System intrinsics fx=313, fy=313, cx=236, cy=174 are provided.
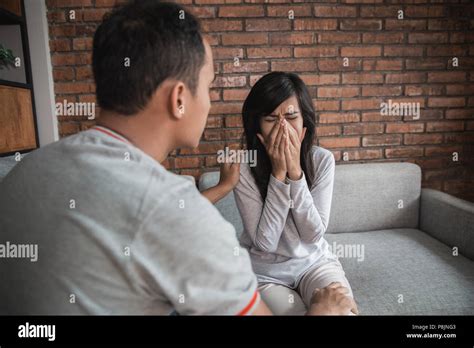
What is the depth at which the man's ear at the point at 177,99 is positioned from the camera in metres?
0.59

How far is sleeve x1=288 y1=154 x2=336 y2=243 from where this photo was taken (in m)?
1.14

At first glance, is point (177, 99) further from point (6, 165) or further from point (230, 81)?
point (230, 81)

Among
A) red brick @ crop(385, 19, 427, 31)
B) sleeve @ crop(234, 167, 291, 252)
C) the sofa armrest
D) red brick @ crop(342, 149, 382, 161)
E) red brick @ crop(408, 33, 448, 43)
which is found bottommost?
the sofa armrest

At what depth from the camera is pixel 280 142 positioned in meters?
1.18

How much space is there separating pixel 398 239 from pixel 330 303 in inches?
43.4

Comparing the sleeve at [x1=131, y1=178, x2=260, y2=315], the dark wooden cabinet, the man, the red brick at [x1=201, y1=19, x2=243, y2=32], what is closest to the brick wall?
the red brick at [x1=201, y1=19, x2=243, y2=32]

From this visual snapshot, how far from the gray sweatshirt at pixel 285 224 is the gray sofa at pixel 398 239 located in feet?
1.01

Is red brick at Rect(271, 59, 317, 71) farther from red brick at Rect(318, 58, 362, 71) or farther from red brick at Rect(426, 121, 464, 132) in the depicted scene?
red brick at Rect(426, 121, 464, 132)

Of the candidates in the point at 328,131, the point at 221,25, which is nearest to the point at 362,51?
the point at 328,131

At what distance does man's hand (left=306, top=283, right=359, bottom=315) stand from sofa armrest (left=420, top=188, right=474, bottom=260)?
1.01 metres

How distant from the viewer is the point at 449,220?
63.5 inches

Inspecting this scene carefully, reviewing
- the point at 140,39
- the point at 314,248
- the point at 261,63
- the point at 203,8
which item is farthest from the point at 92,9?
the point at 314,248

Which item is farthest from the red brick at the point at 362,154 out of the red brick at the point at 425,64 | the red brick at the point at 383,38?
the red brick at the point at 383,38
